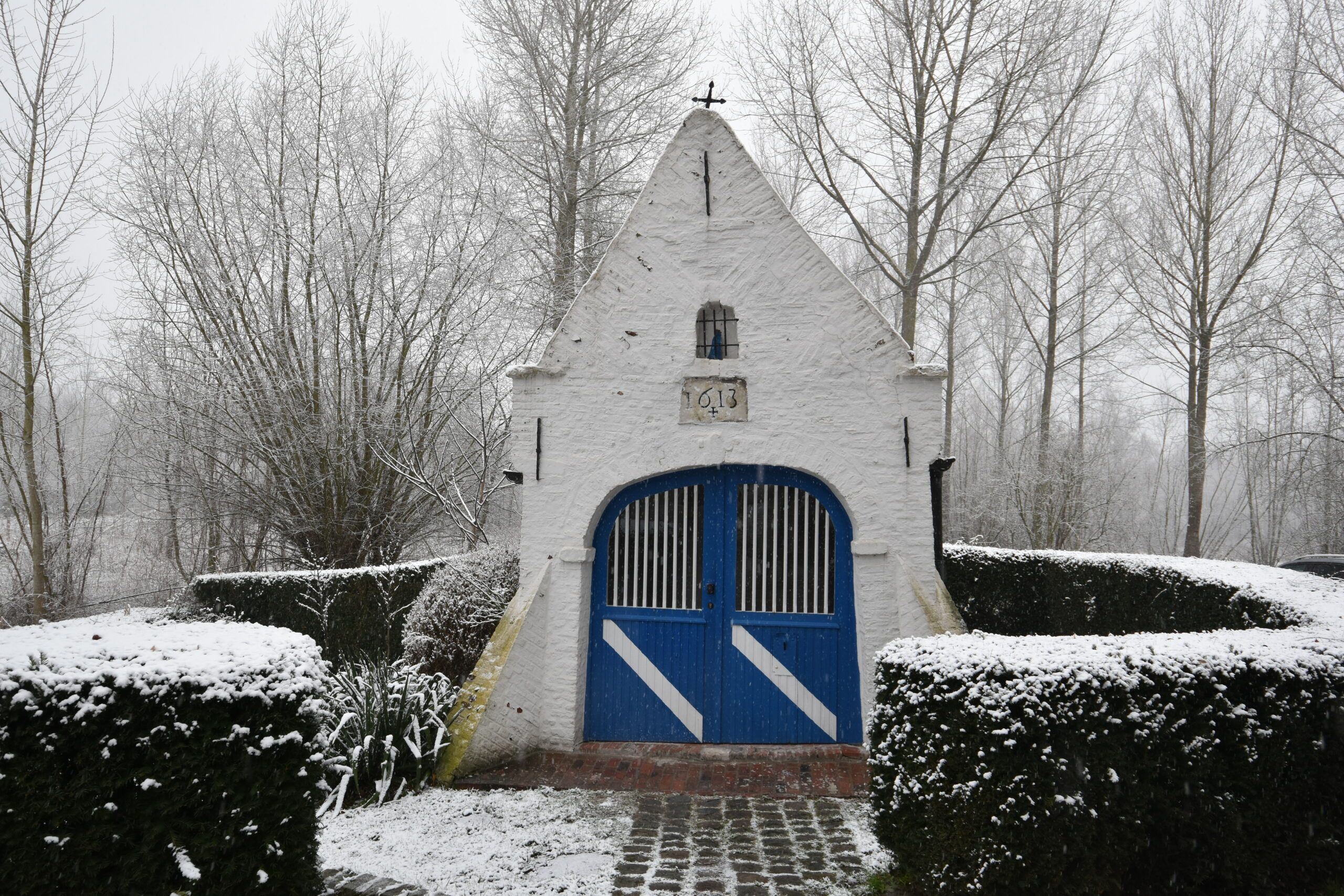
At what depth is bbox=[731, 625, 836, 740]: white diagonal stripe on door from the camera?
652 centimetres

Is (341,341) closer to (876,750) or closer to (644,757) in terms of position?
(644,757)

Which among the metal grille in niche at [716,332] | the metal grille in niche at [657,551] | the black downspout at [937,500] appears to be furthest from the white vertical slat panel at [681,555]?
the black downspout at [937,500]

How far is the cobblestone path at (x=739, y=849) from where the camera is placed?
422 centimetres

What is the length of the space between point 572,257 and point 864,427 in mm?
9191

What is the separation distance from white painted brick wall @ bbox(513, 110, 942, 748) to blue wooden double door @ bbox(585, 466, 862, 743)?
8.3 inches

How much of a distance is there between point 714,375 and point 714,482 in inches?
36.4

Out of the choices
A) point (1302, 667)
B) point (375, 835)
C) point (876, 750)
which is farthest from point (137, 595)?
point (1302, 667)

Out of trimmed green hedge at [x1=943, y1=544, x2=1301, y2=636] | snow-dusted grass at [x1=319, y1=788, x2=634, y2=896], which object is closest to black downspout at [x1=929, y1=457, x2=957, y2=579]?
trimmed green hedge at [x1=943, y1=544, x2=1301, y2=636]

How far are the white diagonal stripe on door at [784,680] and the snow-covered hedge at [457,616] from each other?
7.28ft

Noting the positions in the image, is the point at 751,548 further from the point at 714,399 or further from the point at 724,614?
the point at 714,399

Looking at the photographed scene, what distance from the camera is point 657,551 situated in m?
A: 6.86

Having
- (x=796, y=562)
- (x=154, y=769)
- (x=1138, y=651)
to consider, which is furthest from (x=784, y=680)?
(x=154, y=769)

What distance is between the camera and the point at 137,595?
13.3 metres

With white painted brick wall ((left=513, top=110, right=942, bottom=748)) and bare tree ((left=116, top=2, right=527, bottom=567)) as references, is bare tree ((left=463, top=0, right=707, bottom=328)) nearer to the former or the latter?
bare tree ((left=116, top=2, right=527, bottom=567))
